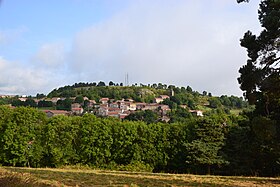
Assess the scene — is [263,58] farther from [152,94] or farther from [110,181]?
[152,94]

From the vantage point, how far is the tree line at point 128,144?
28984 mm

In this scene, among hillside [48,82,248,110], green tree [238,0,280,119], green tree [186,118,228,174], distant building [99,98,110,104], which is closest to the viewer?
green tree [238,0,280,119]

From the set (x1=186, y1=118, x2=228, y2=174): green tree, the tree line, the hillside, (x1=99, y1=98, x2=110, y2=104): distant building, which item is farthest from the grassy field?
(x1=99, y1=98, x2=110, y2=104): distant building

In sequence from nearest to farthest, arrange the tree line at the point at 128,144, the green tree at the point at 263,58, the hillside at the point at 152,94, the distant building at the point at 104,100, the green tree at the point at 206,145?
1. the green tree at the point at 263,58
2. the green tree at the point at 206,145
3. the tree line at the point at 128,144
4. the hillside at the point at 152,94
5. the distant building at the point at 104,100

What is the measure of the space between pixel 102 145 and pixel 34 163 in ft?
20.6

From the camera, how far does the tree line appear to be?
95.1ft

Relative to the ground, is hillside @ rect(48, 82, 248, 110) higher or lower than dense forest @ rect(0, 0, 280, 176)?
higher

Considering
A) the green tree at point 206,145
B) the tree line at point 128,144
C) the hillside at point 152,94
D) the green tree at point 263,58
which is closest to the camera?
the green tree at point 263,58

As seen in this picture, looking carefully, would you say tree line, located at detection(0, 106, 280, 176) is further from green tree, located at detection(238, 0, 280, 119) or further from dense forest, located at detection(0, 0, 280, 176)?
green tree, located at detection(238, 0, 280, 119)

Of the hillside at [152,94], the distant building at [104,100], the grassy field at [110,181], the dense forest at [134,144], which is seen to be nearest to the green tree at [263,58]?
the grassy field at [110,181]

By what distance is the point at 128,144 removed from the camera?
104 ft

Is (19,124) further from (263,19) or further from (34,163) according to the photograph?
(263,19)

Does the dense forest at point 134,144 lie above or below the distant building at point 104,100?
below

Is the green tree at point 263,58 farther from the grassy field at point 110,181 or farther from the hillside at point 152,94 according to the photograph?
the hillside at point 152,94
